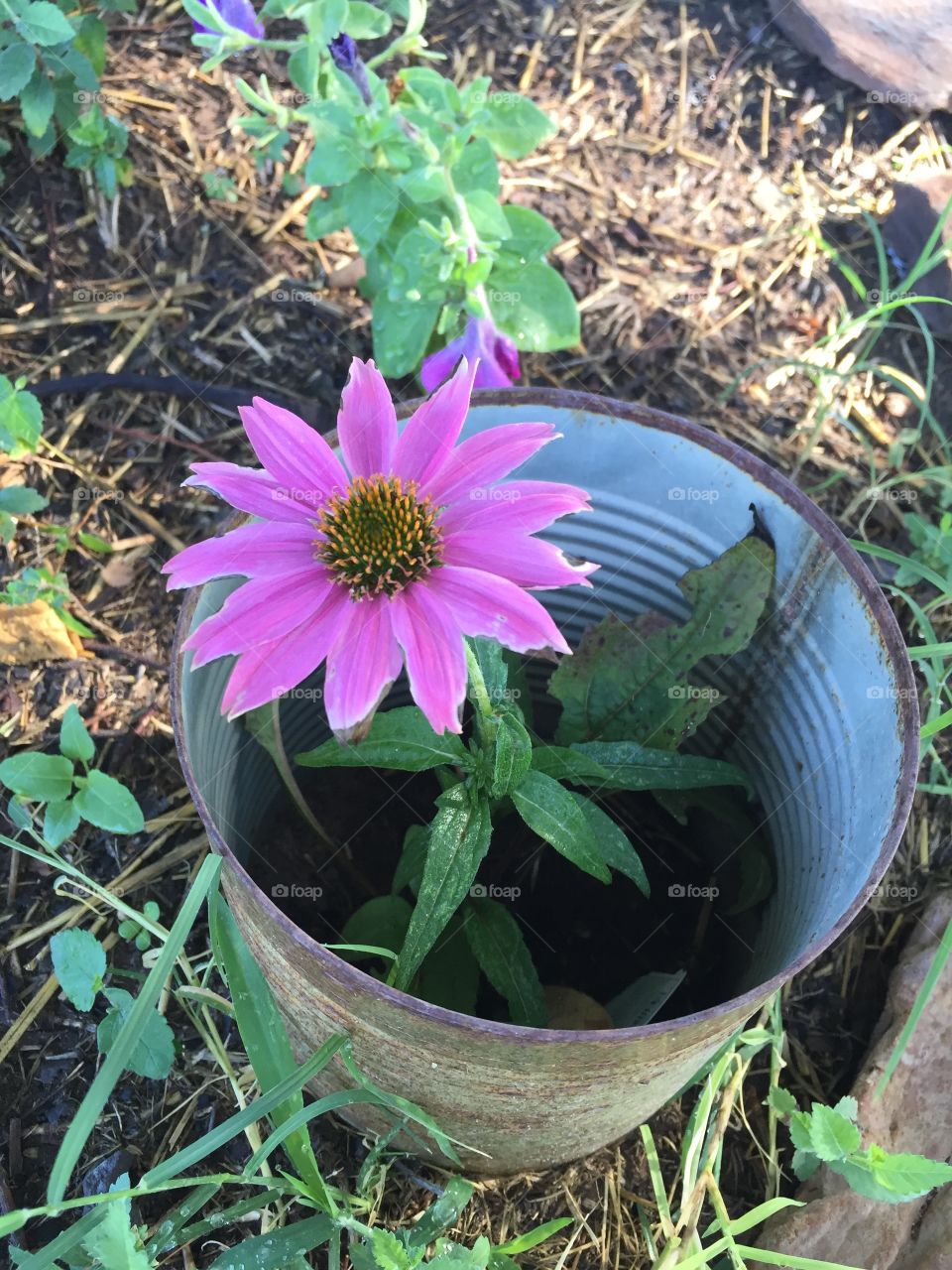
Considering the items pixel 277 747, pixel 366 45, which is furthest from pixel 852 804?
pixel 366 45

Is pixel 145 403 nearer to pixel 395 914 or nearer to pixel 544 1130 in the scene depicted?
pixel 395 914

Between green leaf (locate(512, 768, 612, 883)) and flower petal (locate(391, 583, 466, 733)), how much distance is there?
0.18 m

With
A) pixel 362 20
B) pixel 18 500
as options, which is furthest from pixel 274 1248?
pixel 362 20

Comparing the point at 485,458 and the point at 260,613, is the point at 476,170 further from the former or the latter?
the point at 260,613

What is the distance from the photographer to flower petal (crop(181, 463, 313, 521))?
91 cm

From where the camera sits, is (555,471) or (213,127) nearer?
(555,471)

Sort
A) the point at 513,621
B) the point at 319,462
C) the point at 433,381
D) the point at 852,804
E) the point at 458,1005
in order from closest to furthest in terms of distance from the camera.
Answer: the point at 513,621, the point at 319,462, the point at 852,804, the point at 458,1005, the point at 433,381

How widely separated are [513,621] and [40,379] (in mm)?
1402

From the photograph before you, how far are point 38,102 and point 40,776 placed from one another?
1.18 m

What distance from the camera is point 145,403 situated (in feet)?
6.25

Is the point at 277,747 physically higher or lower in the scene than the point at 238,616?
lower

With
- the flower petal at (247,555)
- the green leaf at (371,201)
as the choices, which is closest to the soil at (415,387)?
the green leaf at (371,201)

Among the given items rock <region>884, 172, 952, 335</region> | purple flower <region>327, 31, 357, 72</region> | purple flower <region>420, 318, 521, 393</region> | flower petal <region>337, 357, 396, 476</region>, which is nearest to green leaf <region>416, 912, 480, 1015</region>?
flower petal <region>337, 357, 396, 476</region>

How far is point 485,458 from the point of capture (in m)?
0.93
